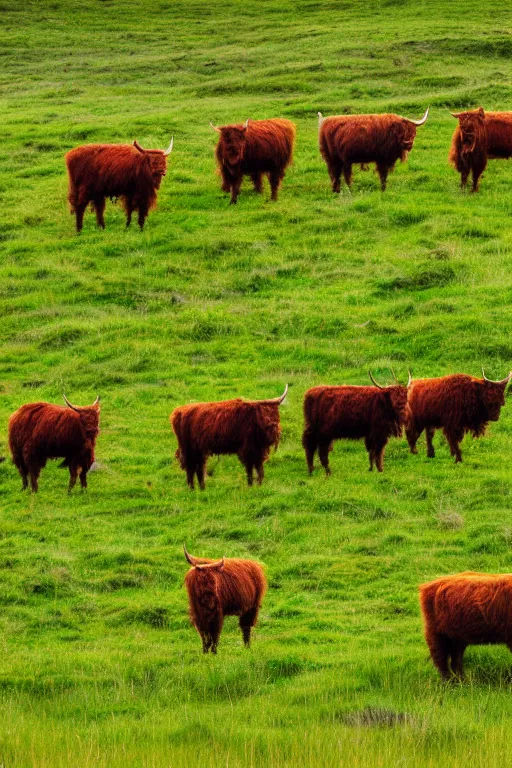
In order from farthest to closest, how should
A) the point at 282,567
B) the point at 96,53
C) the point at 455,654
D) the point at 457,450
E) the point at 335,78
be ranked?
the point at 96,53 → the point at 335,78 → the point at 457,450 → the point at 282,567 → the point at 455,654

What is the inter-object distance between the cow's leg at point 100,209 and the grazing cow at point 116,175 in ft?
0.06

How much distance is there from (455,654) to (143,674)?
244cm

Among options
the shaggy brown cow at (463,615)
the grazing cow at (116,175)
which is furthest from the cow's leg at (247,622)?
the grazing cow at (116,175)

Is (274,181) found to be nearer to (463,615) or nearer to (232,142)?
(232,142)

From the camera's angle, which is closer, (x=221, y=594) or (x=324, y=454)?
(x=221, y=594)

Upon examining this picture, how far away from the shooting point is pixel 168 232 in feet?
86.5

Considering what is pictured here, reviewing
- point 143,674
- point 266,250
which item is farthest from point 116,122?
point 143,674

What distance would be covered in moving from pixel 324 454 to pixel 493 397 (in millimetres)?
2157

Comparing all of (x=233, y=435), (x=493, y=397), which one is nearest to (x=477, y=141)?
(x=493, y=397)

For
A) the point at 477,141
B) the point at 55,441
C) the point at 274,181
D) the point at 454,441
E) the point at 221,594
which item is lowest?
the point at 454,441

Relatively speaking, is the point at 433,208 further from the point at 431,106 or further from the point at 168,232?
the point at 431,106

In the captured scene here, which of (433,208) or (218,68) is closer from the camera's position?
(433,208)

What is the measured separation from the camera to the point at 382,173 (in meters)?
27.8

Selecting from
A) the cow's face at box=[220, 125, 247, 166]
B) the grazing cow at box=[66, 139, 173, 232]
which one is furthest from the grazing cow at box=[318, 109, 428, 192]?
the grazing cow at box=[66, 139, 173, 232]
